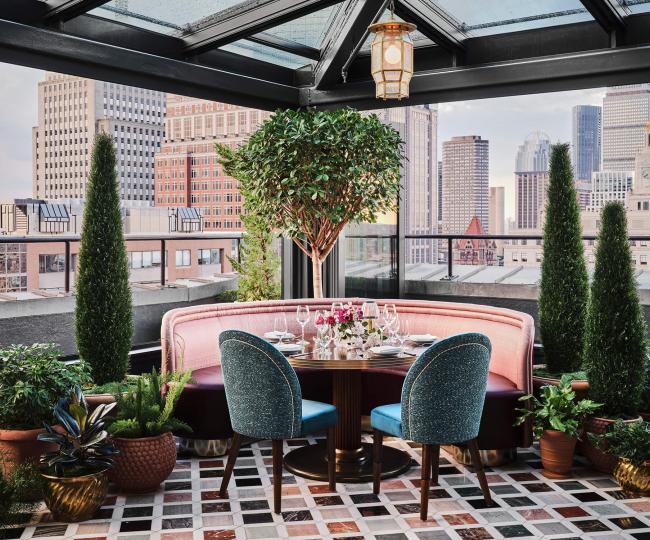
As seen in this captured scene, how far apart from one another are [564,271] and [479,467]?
197cm

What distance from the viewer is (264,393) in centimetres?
371

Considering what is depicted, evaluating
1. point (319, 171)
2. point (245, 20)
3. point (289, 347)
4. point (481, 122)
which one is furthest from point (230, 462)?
point (481, 122)

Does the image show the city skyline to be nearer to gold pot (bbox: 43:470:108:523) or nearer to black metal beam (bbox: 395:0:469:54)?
black metal beam (bbox: 395:0:469:54)

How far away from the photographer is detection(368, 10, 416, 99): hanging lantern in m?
3.95

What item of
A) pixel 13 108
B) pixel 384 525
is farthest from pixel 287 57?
pixel 384 525

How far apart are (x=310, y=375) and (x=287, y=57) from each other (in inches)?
115

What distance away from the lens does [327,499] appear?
156 inches

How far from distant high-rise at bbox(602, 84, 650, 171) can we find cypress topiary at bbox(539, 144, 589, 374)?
5.05ft

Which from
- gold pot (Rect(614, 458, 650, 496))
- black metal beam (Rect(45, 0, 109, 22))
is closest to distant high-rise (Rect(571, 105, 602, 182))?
gold pot (Rect(614, 458, 650, 496))

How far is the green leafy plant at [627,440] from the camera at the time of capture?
13.1ft

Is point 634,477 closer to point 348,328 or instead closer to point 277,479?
point 348,328

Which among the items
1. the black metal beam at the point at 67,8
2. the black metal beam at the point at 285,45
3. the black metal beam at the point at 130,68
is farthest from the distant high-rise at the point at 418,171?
the black metal beam at the point at 67,8

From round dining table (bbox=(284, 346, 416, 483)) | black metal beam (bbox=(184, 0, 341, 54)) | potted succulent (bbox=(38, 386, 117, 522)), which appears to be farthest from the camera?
black metal beam (bbox=(184, 0, 341, 54))

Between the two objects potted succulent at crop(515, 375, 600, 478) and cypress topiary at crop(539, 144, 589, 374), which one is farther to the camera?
cypress topiary at crop(539, 144, 589, 374)
